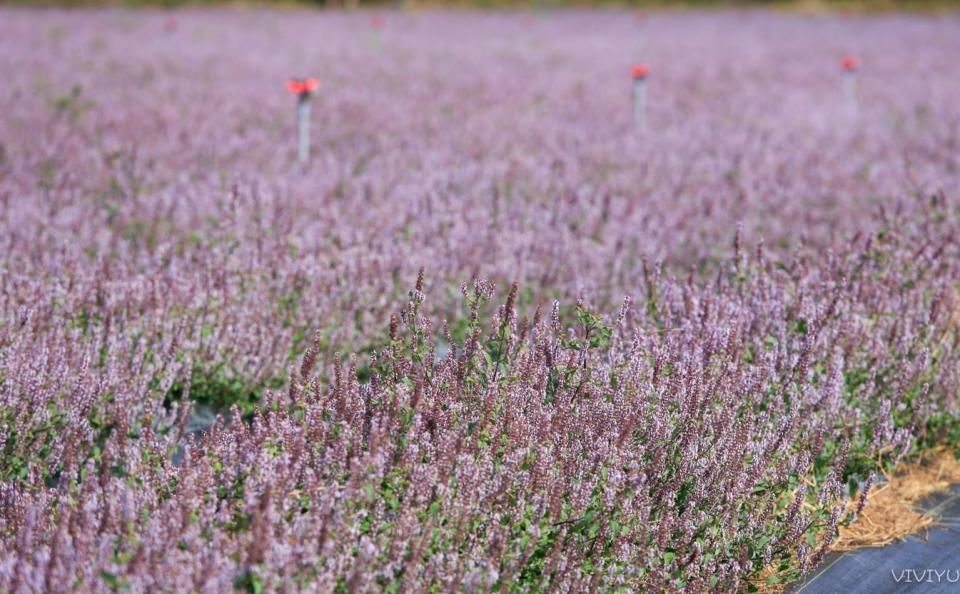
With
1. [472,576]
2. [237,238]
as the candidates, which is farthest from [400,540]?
[237,238]

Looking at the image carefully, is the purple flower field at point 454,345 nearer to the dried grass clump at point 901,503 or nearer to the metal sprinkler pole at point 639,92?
the dried grass clump at point 901,503

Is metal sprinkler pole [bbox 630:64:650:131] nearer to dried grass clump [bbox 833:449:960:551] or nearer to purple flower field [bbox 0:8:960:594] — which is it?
purple flower field [bbox 0:8:960:594]

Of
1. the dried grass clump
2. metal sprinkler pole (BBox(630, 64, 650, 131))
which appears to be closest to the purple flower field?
the dried grass clump

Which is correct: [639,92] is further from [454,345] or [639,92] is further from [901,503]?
[454,345]

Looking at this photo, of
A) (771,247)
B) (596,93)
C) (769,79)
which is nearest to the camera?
(771,247)

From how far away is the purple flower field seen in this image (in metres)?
2.55

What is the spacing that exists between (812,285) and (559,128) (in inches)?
189

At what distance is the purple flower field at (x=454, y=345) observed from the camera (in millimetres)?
2553

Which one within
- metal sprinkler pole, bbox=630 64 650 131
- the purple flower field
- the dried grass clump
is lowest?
the dried grass clump

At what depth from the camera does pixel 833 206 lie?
259 inches

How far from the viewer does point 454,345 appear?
3137mm

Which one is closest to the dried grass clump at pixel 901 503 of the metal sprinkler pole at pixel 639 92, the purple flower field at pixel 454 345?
the purple flower field at pixel 454 345

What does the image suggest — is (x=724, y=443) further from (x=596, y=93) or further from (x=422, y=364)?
(x=596, y=93)

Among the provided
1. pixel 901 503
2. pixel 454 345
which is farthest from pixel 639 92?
pixel 454 345
